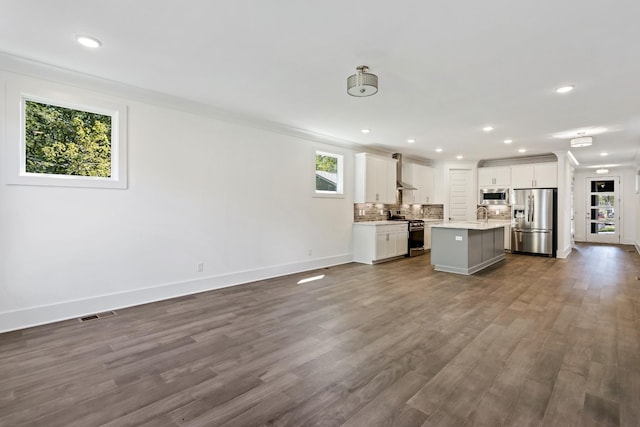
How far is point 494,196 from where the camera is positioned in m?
8.95

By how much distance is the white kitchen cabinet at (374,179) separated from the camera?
23.1ft

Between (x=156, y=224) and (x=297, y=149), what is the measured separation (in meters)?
2.81

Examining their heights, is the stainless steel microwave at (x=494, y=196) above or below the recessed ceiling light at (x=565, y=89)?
below

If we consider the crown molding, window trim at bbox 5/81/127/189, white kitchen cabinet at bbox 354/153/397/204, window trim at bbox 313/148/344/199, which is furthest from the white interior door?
window trim at bbox 5/81/127/189

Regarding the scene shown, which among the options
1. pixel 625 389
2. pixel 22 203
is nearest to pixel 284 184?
pixel 22 203

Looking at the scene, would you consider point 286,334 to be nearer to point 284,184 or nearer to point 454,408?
point 454,408

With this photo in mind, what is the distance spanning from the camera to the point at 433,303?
404cm

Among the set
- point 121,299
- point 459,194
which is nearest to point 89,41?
point 121,299

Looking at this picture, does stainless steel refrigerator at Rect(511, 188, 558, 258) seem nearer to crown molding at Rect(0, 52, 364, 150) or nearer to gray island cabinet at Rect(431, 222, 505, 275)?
gray island cabinet at Rect(431, 222, 505, 275)

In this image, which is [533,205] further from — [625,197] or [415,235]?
[625,197]

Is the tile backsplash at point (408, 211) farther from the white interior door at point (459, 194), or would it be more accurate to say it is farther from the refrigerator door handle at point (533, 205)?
the refrigerator door handle at point (533, 205)

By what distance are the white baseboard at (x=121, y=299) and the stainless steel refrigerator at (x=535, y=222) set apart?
6371 mm

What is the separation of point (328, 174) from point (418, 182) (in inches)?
129

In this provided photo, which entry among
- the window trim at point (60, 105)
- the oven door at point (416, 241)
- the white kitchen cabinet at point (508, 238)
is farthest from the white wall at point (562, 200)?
the window trim at point (60, 105)
